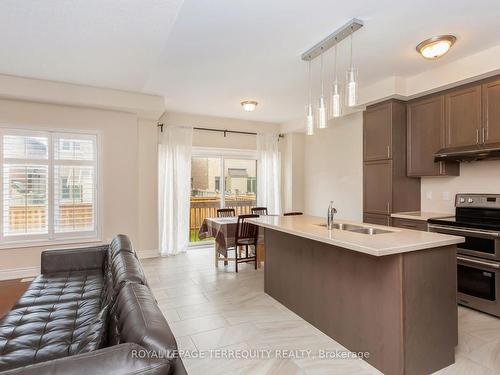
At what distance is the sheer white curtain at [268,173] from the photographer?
21.4 ft

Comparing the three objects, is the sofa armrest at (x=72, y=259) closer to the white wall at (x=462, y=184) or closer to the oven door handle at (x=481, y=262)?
the oven door handle at (x=481, y=262)

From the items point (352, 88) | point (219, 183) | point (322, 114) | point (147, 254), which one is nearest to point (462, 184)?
point (322, 114)

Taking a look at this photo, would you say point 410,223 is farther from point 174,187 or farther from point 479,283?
point 174,187

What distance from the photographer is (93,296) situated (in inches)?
93.3

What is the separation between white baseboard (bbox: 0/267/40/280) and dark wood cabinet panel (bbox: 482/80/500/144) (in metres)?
6.21

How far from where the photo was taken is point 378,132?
426 cm

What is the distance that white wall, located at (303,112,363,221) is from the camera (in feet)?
17.4

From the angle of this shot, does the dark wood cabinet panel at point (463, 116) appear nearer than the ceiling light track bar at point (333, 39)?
No

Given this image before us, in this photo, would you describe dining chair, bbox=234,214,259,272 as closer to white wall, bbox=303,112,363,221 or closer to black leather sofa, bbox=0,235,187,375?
black leather sofa, bbox=0,235,187,375

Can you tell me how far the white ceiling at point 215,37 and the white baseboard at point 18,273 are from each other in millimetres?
2744

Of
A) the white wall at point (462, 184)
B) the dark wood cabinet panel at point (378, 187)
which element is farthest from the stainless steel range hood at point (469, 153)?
the dark wood cabinet panel at point (378, 187)

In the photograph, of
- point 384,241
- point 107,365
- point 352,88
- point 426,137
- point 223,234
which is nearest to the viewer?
point 107,365

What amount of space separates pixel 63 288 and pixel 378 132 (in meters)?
4.25

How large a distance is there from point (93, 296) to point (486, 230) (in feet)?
12.3
